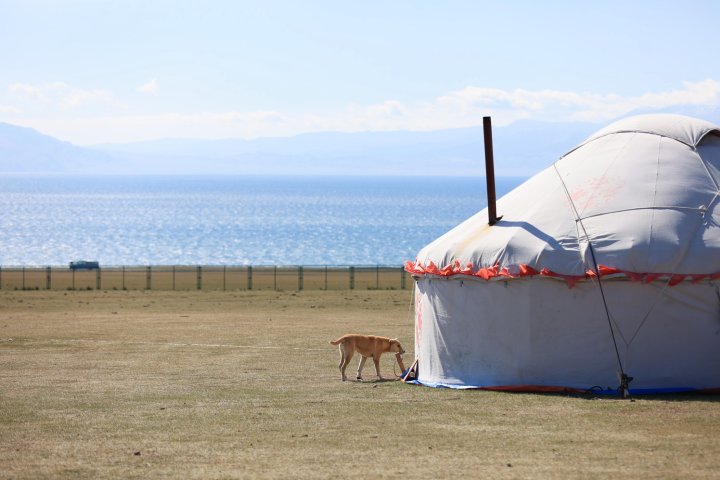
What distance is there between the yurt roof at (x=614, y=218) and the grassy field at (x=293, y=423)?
178 centimetres

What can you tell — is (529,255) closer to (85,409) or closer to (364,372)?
(364,372)

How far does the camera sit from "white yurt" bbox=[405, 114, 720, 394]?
589 inches

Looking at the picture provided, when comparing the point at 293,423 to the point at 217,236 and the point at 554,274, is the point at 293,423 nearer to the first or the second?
the point at 554,274

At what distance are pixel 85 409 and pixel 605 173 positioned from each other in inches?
321

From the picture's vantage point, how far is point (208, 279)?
56.2m

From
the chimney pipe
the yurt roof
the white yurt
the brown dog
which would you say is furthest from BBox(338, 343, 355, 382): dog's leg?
the chimney pipe

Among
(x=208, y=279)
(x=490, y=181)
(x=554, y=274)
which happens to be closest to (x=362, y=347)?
(x=490, y=181)

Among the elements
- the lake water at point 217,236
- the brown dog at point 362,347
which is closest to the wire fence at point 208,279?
the brown dog at point 362,347

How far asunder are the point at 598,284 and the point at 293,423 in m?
4.65

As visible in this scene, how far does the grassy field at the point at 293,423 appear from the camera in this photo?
1061 cm

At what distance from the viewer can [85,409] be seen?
14508 millimetres

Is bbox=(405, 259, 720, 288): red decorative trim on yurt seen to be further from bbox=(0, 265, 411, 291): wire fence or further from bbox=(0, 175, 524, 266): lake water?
bbox=(0, 175, 524, 266): lake water

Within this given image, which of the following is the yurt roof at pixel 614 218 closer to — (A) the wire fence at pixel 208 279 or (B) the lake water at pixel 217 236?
(A) the wire fence at pixel 208 279

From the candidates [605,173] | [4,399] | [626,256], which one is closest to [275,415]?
[4,399]
